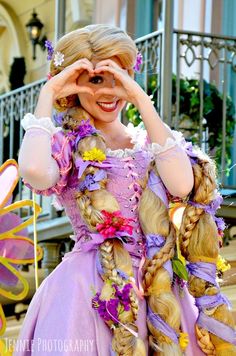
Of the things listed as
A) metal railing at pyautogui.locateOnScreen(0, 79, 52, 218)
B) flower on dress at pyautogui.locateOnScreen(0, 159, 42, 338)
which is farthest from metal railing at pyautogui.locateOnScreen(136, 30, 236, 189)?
flower on dress at pyautogui.locateOnScreen(0, 159, 42, 338)

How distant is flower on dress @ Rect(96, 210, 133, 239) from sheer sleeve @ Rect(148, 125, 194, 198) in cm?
20

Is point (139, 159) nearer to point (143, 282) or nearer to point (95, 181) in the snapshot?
point (95, 181)

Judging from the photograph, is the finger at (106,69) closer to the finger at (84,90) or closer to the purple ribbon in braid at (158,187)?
the finger at (84,90)

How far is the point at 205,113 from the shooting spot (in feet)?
23.4

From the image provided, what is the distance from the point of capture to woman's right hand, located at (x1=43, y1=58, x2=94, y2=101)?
368 centimetres

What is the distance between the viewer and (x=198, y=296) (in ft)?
11.9

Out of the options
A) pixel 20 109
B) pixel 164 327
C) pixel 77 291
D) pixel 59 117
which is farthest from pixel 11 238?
pixel 20 109

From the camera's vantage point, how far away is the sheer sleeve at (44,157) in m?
3.58

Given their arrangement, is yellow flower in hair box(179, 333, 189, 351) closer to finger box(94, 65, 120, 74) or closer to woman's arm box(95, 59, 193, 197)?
woman's arm box(95, 59, 193, 197)

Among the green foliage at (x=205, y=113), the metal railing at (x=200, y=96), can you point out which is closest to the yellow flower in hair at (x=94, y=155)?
the metal railing at (x=200, y=96)

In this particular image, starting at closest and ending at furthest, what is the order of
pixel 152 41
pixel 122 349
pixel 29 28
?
pixel 122 349 < pixel 152 41 < pixel 29 28

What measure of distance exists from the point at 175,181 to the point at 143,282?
349 mm

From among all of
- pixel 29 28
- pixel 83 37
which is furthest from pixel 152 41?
pixel 29 28

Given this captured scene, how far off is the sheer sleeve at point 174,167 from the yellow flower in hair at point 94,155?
0.57ft
